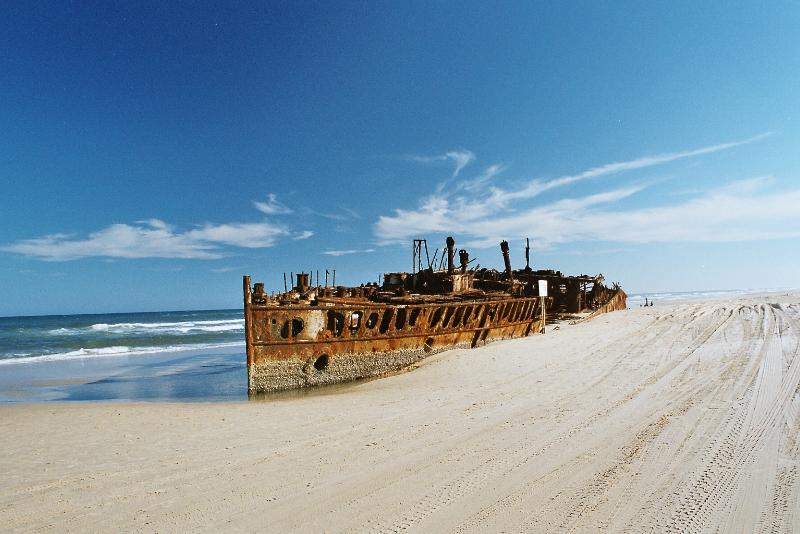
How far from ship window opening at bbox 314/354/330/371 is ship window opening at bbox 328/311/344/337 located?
2.14 feet

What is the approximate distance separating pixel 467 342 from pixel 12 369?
1868cm

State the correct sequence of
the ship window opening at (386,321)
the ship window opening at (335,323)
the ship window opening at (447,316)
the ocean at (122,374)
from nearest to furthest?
the ocean at (122,374) < the ship window opening at (335,323) < the ship window opening at (386,321) < the ship window opening at (447,316)

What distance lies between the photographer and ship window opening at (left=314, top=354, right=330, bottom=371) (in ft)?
37.7

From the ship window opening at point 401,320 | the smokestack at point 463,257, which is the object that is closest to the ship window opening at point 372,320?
the ship window opening at point 401,320

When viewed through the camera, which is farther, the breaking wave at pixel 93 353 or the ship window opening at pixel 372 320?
the breaking wave at pixel 93 353

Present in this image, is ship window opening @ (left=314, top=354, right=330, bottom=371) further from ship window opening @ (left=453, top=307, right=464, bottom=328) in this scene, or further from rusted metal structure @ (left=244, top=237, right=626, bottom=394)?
ship window opening @ (left=453, top=307, right=464, bottom=328)

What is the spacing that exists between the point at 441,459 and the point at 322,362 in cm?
707

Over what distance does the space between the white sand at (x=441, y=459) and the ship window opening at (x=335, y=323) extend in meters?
2.50

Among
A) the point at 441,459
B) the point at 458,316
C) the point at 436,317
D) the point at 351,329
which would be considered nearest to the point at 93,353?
the point at 351,329

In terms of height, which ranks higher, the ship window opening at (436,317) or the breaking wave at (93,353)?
the ship window opening at (436,317)

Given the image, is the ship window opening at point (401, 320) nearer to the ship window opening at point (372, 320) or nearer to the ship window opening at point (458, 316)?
the ship window opening at point (372, 320)

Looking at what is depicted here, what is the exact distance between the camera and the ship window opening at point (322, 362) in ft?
37.7

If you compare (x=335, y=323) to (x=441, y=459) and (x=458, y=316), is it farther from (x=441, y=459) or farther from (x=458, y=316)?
(x=441, y=459)

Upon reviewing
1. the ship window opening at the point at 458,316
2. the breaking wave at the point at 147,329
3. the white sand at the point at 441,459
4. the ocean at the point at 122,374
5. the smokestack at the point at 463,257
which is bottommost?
the ocean at the point at 122,374
